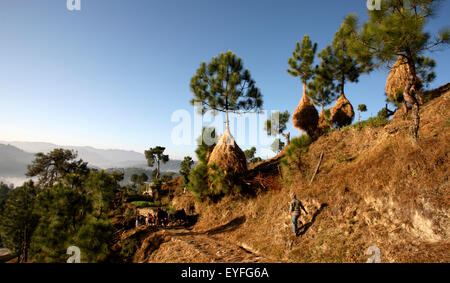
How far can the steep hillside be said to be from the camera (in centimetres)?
541

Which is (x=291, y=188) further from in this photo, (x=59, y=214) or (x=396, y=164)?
(x=59, y=214)

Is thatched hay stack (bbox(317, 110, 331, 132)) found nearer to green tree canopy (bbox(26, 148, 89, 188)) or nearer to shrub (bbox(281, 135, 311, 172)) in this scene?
shrub (bbox(281, 135, 311, 172))

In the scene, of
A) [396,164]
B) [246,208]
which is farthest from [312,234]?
[246,208]

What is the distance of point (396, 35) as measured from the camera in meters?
7.42

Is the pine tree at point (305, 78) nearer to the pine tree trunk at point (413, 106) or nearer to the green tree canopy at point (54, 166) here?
the pine tree trunk at point (413, 106)

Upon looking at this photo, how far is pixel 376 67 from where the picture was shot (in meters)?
8.62

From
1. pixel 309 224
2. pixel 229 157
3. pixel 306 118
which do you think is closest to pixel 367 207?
pixel 309 224

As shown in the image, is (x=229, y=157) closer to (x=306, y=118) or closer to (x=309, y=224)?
(x=309, y=224)

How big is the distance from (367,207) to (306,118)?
507 inches

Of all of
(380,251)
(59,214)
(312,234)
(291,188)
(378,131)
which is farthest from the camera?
(378,131)

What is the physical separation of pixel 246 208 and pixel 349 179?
6.23m

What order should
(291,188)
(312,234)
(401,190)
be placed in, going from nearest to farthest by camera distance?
(401,190), (312,234), (291,188)

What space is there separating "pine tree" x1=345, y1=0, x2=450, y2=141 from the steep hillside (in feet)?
5.60

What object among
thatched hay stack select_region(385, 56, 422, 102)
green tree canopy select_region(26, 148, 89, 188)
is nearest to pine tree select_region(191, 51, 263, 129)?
thatched hay stack select_region(385, 56, 422, 102)
